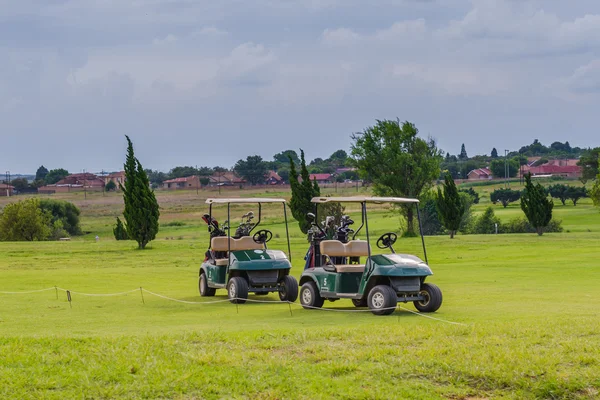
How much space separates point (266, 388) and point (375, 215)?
3600 inches

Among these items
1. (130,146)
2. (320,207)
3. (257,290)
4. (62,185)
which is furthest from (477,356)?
(62,185)

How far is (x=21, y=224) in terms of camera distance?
74.2 meters

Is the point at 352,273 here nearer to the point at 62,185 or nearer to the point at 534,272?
the point at 534,272

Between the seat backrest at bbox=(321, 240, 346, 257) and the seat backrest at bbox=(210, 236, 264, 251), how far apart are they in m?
4.52

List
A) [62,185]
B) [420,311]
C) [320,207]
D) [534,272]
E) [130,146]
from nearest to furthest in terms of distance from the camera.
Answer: [420,311]
[534,272]
[130,146]
[320,207]
[62,185]

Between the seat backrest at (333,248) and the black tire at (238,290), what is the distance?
3.02 metres

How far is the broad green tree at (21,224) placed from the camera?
74.2 m

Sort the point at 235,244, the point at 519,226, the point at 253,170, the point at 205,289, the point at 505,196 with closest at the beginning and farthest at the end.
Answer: the point at 235,244 < the point at 205,289 < the point at 519,226 < the point at 505,196 < the point at 253,170

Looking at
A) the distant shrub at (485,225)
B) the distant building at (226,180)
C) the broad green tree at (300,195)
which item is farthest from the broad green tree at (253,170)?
the broad green tree at (300,195)

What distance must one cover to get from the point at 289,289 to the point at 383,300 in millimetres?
4931

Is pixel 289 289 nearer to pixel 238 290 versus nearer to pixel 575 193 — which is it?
pixel 238 290

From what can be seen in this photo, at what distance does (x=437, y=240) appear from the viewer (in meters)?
58.4

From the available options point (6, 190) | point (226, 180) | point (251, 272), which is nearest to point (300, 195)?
point (251, 272)

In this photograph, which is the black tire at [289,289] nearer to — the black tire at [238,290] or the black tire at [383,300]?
the black tire at [238,290]
